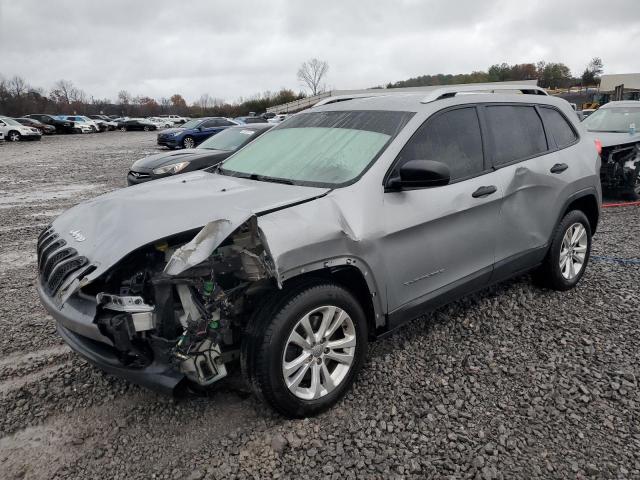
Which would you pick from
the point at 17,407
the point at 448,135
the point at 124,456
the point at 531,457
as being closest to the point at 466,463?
the point at 531,457

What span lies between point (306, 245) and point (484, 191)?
1577 millimetres

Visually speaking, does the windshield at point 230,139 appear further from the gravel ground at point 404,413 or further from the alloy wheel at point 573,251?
the alloy wheel at point 573,251

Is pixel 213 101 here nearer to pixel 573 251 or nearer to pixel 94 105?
pixel 94 105

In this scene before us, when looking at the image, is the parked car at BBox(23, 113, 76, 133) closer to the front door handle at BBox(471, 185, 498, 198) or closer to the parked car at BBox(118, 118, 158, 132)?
the parked car at BBox(118, 118, 158, 132)

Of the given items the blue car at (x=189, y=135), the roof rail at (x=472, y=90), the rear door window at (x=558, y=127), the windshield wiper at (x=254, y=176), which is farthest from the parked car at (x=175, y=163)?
the blue car at (x=189, y=135)

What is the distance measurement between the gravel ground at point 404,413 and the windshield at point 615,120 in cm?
609

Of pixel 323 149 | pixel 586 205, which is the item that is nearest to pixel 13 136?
pixel 323 149

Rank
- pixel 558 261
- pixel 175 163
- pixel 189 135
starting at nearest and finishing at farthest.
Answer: pixel 558 261 → pixel 175 163 → pixel 189 135

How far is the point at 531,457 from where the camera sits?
2529 mm

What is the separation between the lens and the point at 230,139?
10.2 m

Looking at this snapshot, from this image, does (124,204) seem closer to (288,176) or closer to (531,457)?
(288,176)

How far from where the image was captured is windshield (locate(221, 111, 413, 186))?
3.13 meters

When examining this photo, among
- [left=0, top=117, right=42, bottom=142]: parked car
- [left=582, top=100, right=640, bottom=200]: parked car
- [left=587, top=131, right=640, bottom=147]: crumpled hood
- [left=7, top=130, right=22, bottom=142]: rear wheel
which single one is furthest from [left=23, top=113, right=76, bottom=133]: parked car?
[left=587, top=131, right=640, bottom=147]: crumpled hood

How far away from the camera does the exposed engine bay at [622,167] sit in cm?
834
